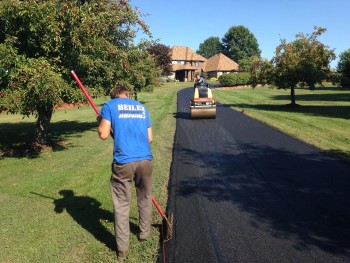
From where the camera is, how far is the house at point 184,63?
82.8 meters

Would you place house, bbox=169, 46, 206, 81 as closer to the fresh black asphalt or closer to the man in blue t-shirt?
the fresh black asphalt

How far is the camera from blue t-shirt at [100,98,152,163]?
4918mm

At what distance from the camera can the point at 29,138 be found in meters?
15.4

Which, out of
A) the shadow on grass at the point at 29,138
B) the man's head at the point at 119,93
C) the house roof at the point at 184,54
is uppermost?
the house roof at the point at 184,54

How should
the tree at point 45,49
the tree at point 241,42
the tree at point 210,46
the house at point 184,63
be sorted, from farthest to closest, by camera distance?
the tree at point 210,46, the tree at point 241,42, the house at point 184,63, the tree at point 45,49

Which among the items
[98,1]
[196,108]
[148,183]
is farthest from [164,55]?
[148,183]

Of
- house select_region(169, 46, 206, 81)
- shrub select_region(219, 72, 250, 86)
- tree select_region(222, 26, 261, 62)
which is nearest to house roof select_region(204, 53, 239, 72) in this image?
house select_region(169, 46, 206, 81)

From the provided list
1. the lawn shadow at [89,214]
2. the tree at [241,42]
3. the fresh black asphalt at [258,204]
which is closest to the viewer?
the fresh black asphalt at [258,204]

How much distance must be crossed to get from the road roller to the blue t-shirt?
1342cm

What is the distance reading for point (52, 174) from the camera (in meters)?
9.26

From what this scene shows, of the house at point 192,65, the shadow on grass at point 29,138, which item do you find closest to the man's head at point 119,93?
the shadow on grass at point 29,138

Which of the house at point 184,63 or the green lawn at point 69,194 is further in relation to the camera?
the house at point 184,63

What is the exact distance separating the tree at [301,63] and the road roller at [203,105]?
774 centimetres

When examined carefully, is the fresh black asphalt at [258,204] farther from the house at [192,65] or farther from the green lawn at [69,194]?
the house at [192,65]
